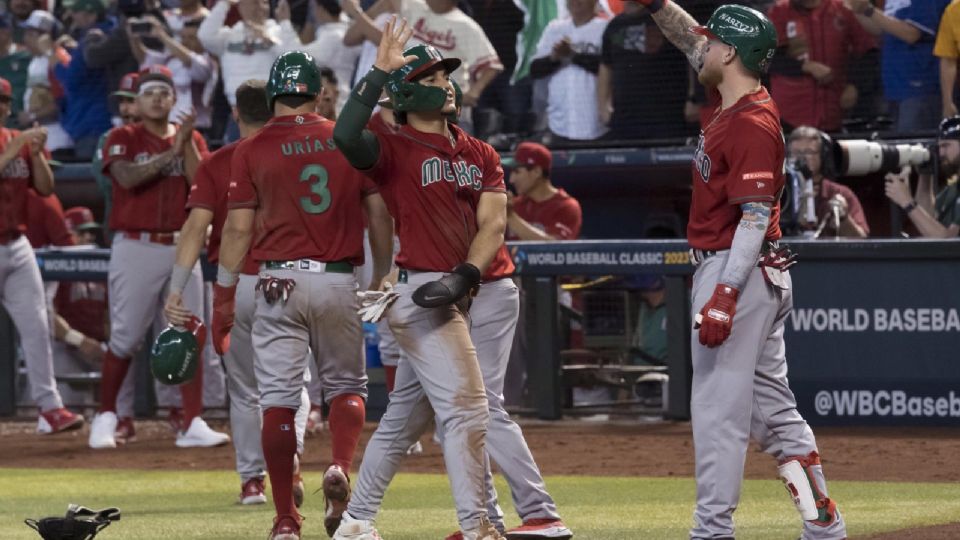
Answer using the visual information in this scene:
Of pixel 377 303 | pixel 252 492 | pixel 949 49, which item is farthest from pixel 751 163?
pixel 949 49

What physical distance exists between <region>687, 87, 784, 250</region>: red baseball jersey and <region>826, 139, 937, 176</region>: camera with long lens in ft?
17.1

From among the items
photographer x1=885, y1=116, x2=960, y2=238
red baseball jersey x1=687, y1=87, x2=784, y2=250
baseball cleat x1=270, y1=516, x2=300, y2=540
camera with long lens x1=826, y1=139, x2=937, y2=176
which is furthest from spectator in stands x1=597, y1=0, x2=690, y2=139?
red baseball jersey x1=687, y1=87, x2=784, y2=250

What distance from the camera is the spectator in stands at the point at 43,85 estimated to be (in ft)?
53.9

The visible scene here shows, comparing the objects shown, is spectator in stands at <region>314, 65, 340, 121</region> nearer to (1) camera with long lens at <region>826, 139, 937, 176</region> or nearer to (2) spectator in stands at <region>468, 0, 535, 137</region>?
(1) camera with long lens at <region>826, 139, 937, 176</region>

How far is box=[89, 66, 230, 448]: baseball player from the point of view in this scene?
1096cm

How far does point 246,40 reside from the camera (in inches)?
566

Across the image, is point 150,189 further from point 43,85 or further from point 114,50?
point 43,85

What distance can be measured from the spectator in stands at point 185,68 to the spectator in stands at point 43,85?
145 centimetres

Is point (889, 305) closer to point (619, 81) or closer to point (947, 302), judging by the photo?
point (947, 302)

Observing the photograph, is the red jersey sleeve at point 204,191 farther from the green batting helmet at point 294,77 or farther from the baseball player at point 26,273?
the baseball player at point 26,273

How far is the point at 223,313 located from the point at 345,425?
100 centimetres

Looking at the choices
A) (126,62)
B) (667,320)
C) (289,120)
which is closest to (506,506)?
(289,120)

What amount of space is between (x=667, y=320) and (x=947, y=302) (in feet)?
6.16

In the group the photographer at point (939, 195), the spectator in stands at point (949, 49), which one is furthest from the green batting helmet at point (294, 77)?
the spectator in stands at point (949, 49)
